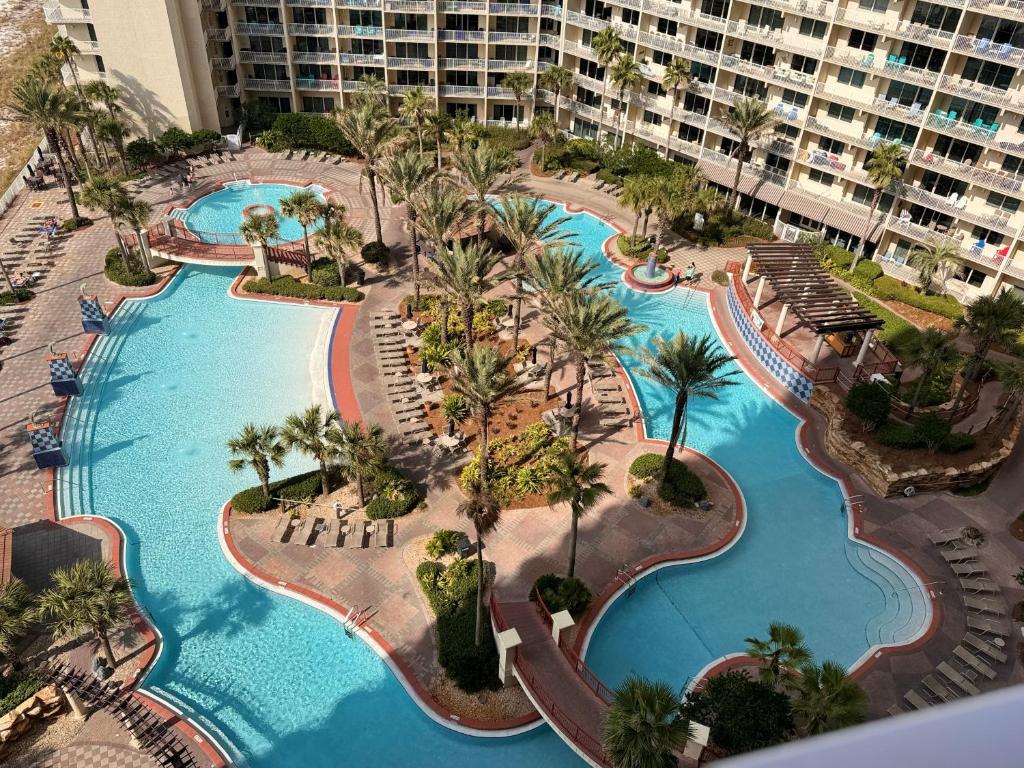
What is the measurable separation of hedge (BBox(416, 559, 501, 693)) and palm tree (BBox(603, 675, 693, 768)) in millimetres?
9502

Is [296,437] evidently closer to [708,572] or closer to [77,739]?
[77,739]

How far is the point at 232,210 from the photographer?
69562mm

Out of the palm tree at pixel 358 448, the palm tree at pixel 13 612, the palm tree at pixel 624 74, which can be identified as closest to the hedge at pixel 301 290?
the palm tree at pixel 358 448

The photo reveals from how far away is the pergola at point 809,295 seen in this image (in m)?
48.2

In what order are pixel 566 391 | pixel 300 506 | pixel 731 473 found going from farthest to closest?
pixel 566 391 < pixel 731 473 < pixel 300 506

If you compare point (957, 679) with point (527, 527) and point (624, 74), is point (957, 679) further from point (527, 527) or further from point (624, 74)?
point (624, 74)

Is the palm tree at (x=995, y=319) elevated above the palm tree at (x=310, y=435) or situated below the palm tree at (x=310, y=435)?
above

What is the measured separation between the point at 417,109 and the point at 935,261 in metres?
49.0

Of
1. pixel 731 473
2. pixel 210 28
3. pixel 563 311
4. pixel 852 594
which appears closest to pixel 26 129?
pixel 210 28

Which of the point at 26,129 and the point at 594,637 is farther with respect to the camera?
the point at 26,129

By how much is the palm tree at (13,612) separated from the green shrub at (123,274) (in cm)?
3065

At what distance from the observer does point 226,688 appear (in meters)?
32.5

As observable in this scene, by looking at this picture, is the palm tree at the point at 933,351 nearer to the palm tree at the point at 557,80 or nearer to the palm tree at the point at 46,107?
the palm tree at the point at 557,80

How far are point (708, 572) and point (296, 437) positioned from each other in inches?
878
